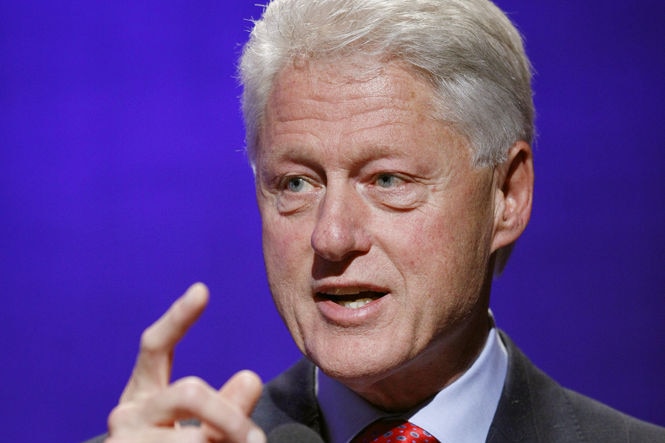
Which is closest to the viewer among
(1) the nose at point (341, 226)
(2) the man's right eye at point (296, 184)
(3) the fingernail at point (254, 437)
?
(3) the fingernail at point (254, 437)

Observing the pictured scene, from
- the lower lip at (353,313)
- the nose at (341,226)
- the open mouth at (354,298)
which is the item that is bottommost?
the lower lip at (353,313)

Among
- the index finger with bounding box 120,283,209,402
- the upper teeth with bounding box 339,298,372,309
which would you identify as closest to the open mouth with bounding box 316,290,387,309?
the upper teeth with bounding box 339,298,372,309

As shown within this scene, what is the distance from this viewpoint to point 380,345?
1.57 metres

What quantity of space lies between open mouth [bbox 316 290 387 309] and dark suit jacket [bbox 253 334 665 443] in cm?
31

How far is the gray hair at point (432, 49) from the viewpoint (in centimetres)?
Answer: 159

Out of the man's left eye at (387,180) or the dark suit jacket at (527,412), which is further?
the dark suit jacket at (527,412)

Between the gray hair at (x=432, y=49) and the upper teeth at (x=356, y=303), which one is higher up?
the gray hair at (x=432, y=49)

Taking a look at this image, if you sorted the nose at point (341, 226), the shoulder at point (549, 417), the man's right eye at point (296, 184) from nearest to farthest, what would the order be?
the nose at point (341, 226)
the man's right eye at point (296, 184)
the shoulder at point (549, 417)

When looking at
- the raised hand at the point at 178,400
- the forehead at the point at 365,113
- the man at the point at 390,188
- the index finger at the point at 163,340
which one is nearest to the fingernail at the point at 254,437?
the raised hand at the point at 178,400

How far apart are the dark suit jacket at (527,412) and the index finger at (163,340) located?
678mm

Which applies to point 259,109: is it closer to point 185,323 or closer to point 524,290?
point 185,323

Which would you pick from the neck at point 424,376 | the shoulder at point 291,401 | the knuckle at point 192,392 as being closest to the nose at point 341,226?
the neck at point 424,376

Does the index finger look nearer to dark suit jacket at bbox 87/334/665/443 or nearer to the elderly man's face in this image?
the elderly man's face

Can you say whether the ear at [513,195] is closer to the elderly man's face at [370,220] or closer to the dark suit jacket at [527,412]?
the elderly man's face at [370,220]
